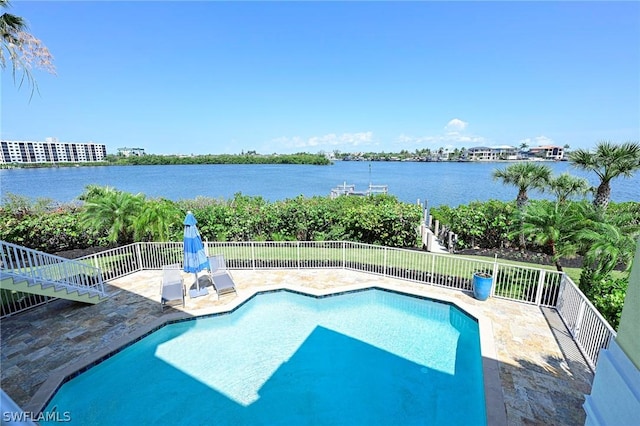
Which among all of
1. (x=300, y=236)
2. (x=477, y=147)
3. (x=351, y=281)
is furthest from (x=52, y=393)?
(x=477, y=147)

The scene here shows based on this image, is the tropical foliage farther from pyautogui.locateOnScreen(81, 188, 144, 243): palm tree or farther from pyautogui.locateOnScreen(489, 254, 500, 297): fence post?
pyautogui.locateOnScreen(489, 254, 500, 297): fence post

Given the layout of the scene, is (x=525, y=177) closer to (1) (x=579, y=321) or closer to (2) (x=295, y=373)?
(1) (x=579, y=321)

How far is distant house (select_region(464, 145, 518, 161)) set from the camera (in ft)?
378

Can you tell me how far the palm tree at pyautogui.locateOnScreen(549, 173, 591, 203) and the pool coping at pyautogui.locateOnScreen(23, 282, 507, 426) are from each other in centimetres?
789

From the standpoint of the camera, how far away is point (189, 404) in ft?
16.9

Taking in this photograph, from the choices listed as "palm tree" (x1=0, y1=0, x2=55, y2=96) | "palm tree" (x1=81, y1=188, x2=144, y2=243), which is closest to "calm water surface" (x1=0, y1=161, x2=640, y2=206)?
"palm tree" (x1=81, y1=188, x2=144, y2=243)

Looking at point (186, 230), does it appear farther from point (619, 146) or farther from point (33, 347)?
point (619, 146)

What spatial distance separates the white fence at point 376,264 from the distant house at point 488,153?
401 feet

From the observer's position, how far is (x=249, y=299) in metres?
8.37

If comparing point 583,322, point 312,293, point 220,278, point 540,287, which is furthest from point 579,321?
point 220,278

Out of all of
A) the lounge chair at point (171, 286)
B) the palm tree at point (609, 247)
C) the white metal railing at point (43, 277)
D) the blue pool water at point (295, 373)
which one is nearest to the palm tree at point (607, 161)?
the palm tree at point (609, 247)

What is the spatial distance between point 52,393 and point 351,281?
695 centimetres

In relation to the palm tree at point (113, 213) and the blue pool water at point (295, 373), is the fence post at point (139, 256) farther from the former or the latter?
the blue pool water at point (295, 373)

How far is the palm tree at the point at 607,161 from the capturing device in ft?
27.3
